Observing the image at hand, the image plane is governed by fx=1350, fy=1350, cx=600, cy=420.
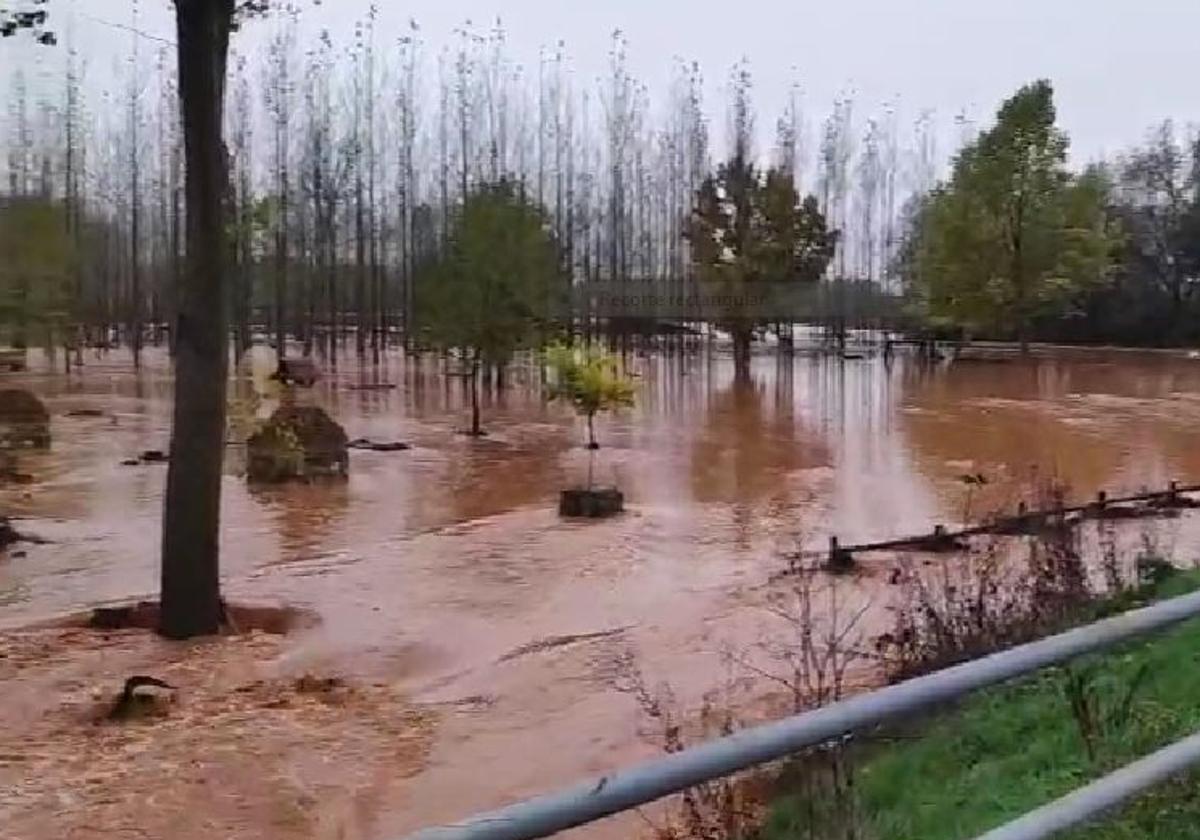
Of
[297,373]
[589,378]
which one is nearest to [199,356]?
[589,378]

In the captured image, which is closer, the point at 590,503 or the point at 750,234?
the point at 590,503

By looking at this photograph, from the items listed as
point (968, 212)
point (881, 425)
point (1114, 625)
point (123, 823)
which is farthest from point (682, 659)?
point (968, 212)

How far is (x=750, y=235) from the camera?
44.9m

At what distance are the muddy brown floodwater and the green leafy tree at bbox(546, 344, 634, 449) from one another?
122 centimetres

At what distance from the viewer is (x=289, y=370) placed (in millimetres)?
35500

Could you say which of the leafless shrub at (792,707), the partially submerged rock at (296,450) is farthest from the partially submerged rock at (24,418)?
the leafless shrub at (792,707)

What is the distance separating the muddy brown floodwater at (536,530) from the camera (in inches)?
293

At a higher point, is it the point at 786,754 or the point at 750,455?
the point at 786,754

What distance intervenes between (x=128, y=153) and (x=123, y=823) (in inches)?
1812

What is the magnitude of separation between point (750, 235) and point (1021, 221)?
9.34 metres

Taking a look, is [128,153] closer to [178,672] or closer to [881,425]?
[881,425]

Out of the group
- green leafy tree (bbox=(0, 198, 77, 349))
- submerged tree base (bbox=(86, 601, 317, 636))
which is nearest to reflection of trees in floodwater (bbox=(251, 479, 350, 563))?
submerged tree base (bbox=(86, 601, 317, 636))

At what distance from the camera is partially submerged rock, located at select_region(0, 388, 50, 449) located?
21.9 meters

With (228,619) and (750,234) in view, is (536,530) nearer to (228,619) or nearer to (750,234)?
(228,619)
